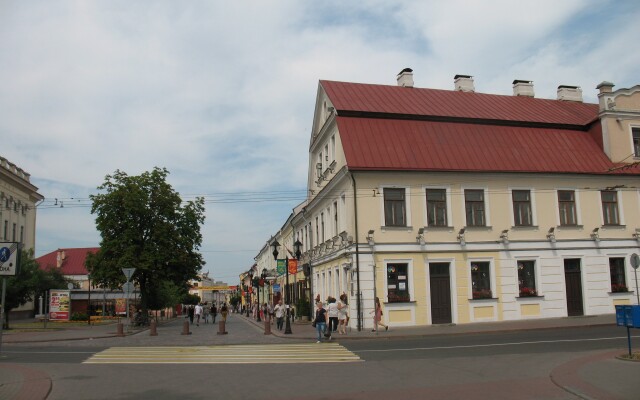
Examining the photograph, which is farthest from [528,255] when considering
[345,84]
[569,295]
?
[345,84]

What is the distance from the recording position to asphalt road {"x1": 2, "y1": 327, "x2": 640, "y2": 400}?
10688mm

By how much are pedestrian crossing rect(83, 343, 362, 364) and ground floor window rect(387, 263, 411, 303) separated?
6.91 metres

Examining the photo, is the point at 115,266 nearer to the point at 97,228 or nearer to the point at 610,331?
the point at 97,228

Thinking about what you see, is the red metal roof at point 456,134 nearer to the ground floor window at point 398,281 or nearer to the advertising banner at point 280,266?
the ground floor window at point 398,281

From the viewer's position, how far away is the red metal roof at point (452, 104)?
1244 inches

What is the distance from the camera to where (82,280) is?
91000 millimetres

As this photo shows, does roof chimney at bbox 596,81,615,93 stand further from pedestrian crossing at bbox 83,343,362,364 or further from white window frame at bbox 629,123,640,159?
pedestrian crossing at bbox 83,343,362,364

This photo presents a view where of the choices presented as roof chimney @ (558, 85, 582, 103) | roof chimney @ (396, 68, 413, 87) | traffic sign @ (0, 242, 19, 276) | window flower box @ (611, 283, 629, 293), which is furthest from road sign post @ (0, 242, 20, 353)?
roof chimney @ (558, 85, 582, 103)

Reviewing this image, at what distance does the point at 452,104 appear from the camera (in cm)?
3375

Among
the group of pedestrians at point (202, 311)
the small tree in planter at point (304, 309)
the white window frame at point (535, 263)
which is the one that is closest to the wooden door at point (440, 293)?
the white window frame at point (535, 263)

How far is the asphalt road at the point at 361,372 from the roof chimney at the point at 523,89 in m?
21.7

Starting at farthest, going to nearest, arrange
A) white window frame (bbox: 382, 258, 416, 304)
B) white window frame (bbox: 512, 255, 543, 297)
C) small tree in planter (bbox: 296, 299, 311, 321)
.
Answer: small tree in planter (bbox: 296, 299, 311, 321)
white window frame (bbox: 512, 255, 543, 297)
white window frame (bbox: 382, 258, 416, 304)

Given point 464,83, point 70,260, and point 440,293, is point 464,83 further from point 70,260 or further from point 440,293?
point 70,260

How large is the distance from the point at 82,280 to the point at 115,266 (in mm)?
57190
